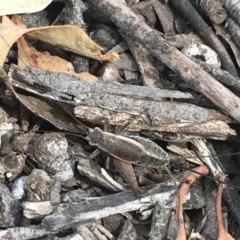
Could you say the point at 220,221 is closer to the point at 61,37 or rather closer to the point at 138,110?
the point at 138,110

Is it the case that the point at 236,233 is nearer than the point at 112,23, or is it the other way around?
the point at 236,233

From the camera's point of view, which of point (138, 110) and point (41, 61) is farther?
point (41, 61)

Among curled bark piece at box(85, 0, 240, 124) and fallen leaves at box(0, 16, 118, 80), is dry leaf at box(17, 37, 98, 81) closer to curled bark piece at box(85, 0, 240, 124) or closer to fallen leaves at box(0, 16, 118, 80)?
fallen leaves at box(0, 16, 118, 80)

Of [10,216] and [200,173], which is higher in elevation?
[200,173]

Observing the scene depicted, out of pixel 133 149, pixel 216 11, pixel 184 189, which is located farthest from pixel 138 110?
pixel 216 11

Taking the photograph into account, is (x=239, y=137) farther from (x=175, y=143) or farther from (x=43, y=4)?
(x=43, y=4)

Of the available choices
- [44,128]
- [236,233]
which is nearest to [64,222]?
[44,128]
